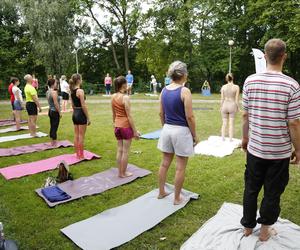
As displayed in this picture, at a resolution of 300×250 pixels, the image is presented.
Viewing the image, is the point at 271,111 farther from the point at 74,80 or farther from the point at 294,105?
the point at 74,80

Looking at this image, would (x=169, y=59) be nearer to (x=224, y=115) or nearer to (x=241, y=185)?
(x=224, y=115)

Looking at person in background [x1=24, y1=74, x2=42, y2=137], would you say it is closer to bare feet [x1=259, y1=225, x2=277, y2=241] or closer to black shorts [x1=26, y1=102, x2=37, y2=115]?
black shorts [x1=26, y1=102, x2=37, y2=115]

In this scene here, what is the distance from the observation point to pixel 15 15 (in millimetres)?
29547

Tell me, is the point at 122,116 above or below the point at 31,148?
above

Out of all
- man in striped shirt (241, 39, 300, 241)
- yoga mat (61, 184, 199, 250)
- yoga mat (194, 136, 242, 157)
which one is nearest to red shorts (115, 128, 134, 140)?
yoga mat (61, 184, 199, 250)

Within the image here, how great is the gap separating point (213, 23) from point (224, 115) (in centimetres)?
2453

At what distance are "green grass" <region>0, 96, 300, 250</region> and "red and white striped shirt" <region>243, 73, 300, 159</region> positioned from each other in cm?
139

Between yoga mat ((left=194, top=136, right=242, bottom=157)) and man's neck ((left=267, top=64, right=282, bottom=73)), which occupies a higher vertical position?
man's neck ((left=267, top=64, right=282, bottom=73))

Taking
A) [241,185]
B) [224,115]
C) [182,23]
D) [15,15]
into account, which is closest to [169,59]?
[182,23]

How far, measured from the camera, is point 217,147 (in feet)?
24.4

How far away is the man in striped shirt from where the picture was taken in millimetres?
2924

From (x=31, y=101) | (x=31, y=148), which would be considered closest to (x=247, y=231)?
(x=31, y=148)

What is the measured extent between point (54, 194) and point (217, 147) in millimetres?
4021

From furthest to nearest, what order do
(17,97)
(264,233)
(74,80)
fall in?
(17,97)
(74,80)
(264,233)
